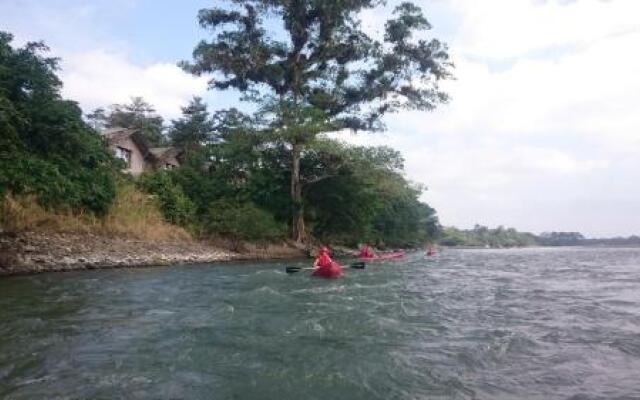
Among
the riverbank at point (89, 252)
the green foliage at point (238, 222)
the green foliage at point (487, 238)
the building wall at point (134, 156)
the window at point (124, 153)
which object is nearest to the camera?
the riverbank at point (89, 252)

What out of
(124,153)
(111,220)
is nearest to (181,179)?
(124,153)

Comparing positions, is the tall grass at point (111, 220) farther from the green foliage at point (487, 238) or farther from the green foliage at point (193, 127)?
the green foliage at point (487, 238)

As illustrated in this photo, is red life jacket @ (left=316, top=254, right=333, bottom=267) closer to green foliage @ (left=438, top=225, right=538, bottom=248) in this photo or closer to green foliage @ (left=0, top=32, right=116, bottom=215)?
green foliage @ (left=0, top=32, right=116, bottom=215)

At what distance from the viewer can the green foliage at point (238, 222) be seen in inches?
1093

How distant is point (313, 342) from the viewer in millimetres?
7746

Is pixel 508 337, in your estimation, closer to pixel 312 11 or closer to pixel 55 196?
pixel 55 196

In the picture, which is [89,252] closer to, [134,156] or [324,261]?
[324,261]

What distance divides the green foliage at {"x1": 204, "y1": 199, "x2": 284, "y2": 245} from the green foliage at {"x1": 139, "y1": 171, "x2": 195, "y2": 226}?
116 cm

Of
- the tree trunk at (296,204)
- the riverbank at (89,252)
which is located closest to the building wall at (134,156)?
the tree trunk at (296,204)

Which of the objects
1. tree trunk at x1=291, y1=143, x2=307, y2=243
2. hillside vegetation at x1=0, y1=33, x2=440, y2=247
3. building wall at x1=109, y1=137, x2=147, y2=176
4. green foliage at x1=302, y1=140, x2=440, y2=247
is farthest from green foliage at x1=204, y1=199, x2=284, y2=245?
building wall at x1=109, y1=137, x2=147, y2=176

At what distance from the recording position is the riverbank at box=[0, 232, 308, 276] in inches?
671

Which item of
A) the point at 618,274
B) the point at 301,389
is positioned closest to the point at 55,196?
the point at 301,389

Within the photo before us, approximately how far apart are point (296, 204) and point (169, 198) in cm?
767

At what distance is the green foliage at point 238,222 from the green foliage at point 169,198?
1.16 m
